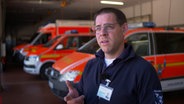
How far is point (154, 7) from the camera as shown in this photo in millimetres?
14539

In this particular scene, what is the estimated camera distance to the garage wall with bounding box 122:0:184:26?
40.2ft

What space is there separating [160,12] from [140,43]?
343 inches

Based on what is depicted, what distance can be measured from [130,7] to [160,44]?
34.4 ft

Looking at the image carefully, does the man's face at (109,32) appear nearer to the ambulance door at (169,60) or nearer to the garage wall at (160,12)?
the ambulance door at (169,60)

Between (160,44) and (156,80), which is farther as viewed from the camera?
(160,44)

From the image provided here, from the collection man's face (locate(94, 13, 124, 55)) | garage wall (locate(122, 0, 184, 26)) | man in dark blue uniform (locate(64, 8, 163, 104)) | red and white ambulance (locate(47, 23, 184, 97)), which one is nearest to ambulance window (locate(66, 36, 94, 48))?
red and white ambulance (locate(47, 23, 184, 97))

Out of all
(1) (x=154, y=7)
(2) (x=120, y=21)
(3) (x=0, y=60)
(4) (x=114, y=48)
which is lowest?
(3) (x=0, y=60)

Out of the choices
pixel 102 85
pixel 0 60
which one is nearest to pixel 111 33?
pixel 102 85

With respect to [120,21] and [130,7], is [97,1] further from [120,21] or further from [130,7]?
[120,21]

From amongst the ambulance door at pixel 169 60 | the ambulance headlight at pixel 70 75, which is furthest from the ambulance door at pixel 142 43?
the ambulance headlight at pixel 70 75

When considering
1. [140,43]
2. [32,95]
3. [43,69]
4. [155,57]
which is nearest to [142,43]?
[140,43]

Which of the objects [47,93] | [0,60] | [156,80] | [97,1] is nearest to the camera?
[156,80]

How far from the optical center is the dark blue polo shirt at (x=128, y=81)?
158 centimetres

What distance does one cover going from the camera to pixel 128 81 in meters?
1.63
